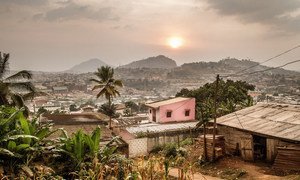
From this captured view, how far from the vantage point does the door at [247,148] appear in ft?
67.6

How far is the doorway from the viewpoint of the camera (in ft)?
68.2

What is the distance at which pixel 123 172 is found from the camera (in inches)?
315

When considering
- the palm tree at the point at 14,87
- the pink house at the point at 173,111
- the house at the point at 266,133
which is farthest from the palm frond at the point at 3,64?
the pink house at the point at 173,111

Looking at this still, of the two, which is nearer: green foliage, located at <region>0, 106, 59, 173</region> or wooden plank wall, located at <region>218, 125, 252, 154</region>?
green foliage, located at <region>0, 106, 59, 173</region>

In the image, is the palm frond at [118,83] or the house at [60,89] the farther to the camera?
the house at [60,89]

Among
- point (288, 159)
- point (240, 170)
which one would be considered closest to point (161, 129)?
point (240, 170)

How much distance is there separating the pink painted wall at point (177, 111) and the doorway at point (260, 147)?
19.9 metres

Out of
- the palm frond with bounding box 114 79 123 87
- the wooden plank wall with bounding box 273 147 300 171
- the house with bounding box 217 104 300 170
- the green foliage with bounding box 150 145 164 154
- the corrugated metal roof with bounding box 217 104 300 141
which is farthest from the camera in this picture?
the palm frond with bounding box 114 79 123 87

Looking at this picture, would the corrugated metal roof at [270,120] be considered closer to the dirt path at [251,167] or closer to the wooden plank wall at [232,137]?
the wooden plank wall at [232,137]

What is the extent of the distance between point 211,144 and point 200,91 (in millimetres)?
27733

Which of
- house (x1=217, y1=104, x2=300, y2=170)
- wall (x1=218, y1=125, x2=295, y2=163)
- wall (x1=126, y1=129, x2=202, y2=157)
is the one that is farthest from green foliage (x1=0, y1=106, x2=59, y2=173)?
wall (x1=126, y1=129, x2=202, y2=157)

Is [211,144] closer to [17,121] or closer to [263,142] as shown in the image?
[263,142]

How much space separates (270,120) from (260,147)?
6.37 feet

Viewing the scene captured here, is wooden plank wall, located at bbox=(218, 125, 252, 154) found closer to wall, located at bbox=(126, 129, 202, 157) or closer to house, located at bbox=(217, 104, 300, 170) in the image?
house, located at bbox=(217, 104, 300, 170)
